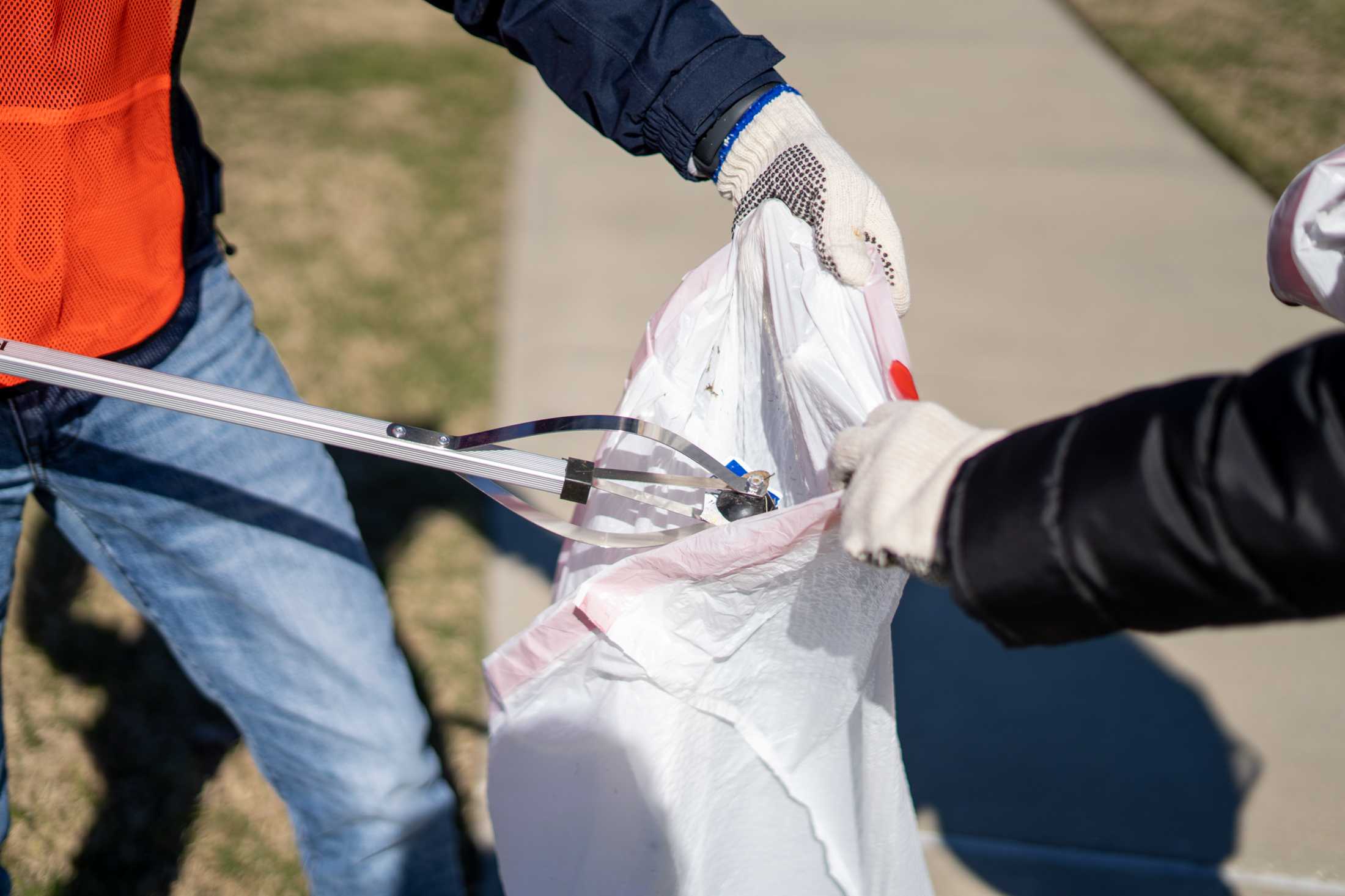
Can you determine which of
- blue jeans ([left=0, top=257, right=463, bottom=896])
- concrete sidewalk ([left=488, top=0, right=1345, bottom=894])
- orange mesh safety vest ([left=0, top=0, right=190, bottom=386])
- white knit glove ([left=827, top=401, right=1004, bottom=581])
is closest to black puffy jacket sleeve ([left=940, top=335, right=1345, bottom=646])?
white knit glove ([left=827, top=401, right=1004, bottom=581])

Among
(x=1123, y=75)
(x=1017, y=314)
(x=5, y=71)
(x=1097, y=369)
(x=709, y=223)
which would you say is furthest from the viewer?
(x=1123, y=75)

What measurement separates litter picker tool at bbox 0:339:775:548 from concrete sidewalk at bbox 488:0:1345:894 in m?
1.08

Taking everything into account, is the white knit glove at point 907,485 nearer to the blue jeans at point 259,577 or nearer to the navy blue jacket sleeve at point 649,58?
the navy blue jacket sleeve at point 649,58

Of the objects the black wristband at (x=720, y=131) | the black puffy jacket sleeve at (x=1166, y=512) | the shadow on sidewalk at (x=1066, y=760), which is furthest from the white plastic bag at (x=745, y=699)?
the shadow on sidewalk at (x=1066, y=760)

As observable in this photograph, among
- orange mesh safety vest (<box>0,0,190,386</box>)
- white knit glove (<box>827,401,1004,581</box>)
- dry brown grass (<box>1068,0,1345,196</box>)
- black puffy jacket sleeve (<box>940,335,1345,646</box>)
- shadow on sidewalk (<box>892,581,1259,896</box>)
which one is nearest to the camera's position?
black puffy jacket sleeve (<box>940,335,1345,646</box>)

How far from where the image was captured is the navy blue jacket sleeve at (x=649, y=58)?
1325 mm

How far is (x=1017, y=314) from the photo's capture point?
3191 millimetres

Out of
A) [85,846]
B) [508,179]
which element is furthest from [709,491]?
[508,179]

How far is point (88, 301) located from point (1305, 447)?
122 centimetres

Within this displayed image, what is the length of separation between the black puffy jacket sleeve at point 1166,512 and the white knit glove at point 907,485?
0.03 m

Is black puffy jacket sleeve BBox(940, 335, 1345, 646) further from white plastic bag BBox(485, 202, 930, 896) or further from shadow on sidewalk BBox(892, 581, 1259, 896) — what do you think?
shadow on sidewalk BBox(892, 581, 1259, 896)

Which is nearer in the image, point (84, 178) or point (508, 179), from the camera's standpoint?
point (84, 178)

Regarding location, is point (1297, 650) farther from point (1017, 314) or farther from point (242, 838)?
point (242, 838)

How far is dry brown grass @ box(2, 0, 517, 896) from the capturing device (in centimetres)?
194
